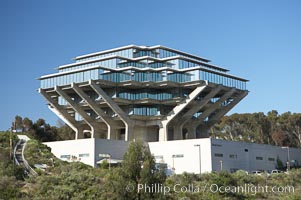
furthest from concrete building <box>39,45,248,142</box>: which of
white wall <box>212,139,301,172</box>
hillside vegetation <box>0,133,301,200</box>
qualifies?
hillside vegetation <box>0,133,301,200</box>

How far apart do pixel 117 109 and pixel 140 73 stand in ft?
22.4

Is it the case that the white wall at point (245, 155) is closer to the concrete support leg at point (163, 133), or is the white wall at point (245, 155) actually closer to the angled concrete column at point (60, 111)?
the concrete support leg at point (163, 133)

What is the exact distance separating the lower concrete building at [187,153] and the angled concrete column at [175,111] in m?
5.62

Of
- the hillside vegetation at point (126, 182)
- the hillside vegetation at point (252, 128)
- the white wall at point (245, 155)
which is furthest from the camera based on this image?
the hillside vegetation at point (252, 128)

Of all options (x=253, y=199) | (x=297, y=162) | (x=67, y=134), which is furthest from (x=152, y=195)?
(x=67, y=134)

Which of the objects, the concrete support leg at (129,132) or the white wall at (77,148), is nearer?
the white wall at (77,148)

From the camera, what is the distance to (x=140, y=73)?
68.9 metres

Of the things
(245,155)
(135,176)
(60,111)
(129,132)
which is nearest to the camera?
(135,176)

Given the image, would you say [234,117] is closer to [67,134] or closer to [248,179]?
[67,134]

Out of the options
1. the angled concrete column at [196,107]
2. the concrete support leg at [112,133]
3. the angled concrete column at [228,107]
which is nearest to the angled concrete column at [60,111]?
the concrete support leg at [112,133]

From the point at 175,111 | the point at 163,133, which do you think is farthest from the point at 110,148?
the point at 175,111

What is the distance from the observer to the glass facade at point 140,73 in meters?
67.3

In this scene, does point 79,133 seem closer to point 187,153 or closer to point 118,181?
point 187,153

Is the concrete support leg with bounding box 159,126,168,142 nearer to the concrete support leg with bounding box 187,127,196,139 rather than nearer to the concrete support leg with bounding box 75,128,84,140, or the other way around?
the concrete support leg with bounding box 187,127,196,139
